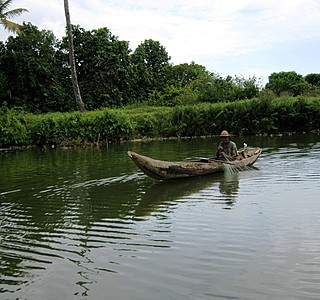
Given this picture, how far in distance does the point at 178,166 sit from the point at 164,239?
15.7ft

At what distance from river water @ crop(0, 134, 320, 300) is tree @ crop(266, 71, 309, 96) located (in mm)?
28404

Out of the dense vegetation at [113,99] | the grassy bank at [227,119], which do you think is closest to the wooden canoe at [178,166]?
the dense vegetation at [113,99]

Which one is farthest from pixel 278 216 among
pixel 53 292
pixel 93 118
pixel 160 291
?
pixel 93 118

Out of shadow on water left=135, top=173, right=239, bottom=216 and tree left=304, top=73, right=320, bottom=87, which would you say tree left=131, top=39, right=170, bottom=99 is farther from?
shadow on water left=135, top=173, right=239, bottom=216

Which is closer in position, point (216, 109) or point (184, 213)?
point (184, 213)

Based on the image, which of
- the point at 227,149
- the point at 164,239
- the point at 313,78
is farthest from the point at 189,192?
the point at 313,78

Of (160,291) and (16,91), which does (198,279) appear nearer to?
(160,291)

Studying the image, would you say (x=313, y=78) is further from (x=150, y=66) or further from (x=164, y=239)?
(x=164, y=239)

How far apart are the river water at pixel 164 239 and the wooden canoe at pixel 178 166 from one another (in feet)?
0.84

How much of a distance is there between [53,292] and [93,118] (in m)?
22.0

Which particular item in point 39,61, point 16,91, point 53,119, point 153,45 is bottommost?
point 53,119

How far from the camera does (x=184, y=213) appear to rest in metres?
7.45

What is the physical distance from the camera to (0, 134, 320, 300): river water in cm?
438

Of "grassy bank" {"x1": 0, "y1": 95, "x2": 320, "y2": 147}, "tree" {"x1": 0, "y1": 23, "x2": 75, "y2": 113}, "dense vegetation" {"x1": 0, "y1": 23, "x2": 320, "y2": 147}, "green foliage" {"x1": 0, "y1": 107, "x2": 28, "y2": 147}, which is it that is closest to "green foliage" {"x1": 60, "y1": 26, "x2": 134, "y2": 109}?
"dense vegetation" {"x1": 0, "y1": 23, "x2": 320, "y2": 147}
